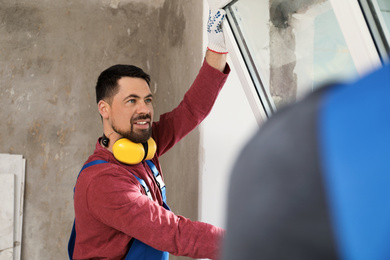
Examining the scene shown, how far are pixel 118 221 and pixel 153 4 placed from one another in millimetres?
2750

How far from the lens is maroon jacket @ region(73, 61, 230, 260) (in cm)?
143

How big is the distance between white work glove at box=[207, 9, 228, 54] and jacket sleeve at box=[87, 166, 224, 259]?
0.85 meters

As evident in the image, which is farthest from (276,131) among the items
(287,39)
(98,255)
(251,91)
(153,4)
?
(153,4)

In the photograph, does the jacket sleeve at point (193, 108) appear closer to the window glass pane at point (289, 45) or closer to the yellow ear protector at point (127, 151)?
the window glass pane at point (289, 45)

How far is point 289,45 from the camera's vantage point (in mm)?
1948

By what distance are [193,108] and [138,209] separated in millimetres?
740

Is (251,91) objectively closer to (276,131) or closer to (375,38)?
(375,38)

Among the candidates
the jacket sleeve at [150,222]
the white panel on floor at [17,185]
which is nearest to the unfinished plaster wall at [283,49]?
the jacket sleeve at [150,222]

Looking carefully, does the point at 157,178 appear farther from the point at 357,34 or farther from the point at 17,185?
the point at 17,185

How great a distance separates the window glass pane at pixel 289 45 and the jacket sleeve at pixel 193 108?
0.85ft

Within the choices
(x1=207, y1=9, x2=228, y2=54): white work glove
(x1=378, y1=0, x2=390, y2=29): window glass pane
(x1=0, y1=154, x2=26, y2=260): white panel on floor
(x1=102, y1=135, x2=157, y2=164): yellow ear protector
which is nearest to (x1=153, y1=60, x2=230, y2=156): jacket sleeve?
(x1=207, y1=9, x2=228, y2=54): white work glove

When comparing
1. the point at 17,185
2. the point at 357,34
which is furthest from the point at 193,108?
the point at 17,185

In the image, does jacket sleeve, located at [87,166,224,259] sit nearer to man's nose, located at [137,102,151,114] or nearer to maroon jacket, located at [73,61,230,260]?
maroon jacket, located at [73,61,230,260]

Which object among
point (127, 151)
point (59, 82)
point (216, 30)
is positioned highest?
point (59, 82)
